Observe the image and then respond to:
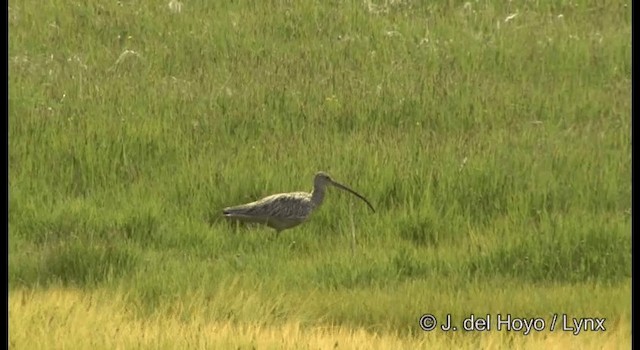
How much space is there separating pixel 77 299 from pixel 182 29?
885cm

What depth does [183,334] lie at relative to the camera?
8148 mm

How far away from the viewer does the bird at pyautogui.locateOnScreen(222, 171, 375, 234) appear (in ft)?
40.0

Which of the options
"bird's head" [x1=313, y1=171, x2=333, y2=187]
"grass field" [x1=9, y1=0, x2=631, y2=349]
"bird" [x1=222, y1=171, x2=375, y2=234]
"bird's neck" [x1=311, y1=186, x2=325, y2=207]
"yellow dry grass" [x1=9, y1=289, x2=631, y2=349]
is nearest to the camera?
"yellow dry grass" [x1=9, y1=289, x2=631, y2=349]

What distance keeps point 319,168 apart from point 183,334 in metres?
5.46

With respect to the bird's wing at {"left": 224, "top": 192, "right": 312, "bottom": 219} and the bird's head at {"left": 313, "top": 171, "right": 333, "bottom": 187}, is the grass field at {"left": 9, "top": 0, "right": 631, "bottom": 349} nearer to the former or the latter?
the bird's wing at {"left": 224, "top": 192, "right": 312, "bottom": 219}

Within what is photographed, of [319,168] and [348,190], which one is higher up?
[319,168]

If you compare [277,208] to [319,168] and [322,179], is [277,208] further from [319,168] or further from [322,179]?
[319,168]

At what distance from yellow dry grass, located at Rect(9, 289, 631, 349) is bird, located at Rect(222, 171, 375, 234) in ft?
9.65

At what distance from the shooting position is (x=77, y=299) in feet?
29.6

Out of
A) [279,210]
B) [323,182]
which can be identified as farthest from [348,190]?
[279,210]

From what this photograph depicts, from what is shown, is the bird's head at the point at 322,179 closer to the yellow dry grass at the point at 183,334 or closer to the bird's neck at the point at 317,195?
the bird's neck at the point at 317,195

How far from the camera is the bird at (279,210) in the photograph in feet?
40.0

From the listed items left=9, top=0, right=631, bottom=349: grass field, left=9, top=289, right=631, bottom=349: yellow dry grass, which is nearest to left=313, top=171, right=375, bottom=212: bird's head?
left=9, top=0, right=631, bottom=349: grass field
